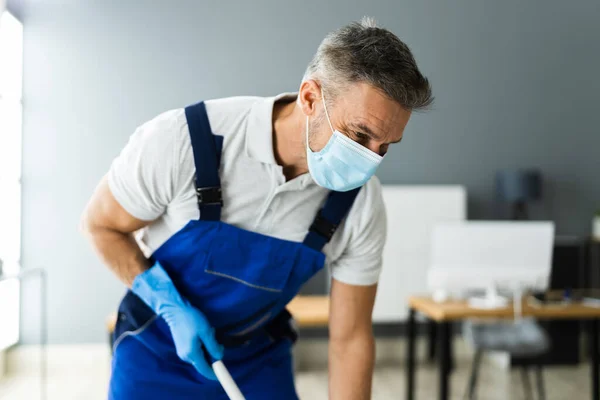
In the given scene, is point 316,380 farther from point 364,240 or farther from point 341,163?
point 341,163

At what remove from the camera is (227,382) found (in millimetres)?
1209

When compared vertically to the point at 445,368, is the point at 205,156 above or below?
above

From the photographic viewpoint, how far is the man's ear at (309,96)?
45.4 inches

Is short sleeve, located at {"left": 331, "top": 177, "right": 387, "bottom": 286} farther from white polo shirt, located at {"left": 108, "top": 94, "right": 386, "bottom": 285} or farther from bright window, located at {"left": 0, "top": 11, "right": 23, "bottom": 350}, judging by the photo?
bright window, located at {"left": 0, "top": 11, "right": 23, "bottom": 350}

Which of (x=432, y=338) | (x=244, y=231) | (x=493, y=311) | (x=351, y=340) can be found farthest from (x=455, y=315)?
(x=244, y=231)

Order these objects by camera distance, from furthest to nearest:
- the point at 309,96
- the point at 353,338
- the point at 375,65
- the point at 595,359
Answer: the point at 595,359 < the point at 353,338 < the point at 309,96 < the point at 375,65

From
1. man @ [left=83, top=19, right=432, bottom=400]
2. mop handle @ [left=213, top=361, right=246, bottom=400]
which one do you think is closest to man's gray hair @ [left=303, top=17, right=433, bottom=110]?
man @ [left=83, top=19, right=432, bottom=400]

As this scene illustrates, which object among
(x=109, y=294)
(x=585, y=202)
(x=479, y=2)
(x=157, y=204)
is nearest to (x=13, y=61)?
(x=109, y=294)

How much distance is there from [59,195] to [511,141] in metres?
3.15

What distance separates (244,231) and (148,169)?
222mm

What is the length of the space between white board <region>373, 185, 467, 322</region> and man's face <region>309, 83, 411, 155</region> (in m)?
3.19

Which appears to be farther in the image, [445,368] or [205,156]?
[445,368]

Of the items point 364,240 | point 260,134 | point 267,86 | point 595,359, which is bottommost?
point 595,359

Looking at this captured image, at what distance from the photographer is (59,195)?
426cm
